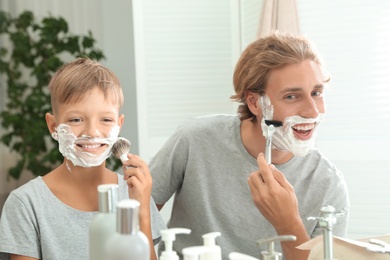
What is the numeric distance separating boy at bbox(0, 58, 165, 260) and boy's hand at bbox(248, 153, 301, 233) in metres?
0.21

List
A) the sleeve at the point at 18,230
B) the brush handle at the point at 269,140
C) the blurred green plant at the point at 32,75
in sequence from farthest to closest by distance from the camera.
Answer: the blurred green plant at the point at 32,75 → the brush handle at the point at 269,140 → the sleeve at the point at 18,230

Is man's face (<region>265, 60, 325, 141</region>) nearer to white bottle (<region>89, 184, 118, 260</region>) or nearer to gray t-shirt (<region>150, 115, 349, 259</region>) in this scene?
gray t-shirt (<region>150, 115, 349, 259</region>)

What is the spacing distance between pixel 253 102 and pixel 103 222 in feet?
2.03

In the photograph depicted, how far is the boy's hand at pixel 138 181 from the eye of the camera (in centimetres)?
116

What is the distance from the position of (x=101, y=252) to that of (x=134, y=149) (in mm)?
2336

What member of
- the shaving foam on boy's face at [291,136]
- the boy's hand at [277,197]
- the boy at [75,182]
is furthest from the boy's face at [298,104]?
the boy at [75,182]

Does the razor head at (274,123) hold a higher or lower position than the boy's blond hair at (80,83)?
lower

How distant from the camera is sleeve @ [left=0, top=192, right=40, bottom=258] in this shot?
1134 mm

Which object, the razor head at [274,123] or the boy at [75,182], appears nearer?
the boy at [75,182]

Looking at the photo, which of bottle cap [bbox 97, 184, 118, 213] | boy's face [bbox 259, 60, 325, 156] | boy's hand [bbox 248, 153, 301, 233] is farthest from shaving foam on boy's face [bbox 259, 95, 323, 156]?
bottle cap [bbox 97, 184, 118, 213]

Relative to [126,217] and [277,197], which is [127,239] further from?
[277,197]

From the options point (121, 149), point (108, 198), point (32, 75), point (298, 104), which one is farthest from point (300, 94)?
point (32, 75)

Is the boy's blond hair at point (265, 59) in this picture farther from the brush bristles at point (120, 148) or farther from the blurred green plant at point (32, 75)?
the blurred green plant at point (32, 75)

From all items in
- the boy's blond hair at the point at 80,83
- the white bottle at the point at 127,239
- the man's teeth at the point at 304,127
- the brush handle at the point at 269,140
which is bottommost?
the white bottle at the point at 127,239
